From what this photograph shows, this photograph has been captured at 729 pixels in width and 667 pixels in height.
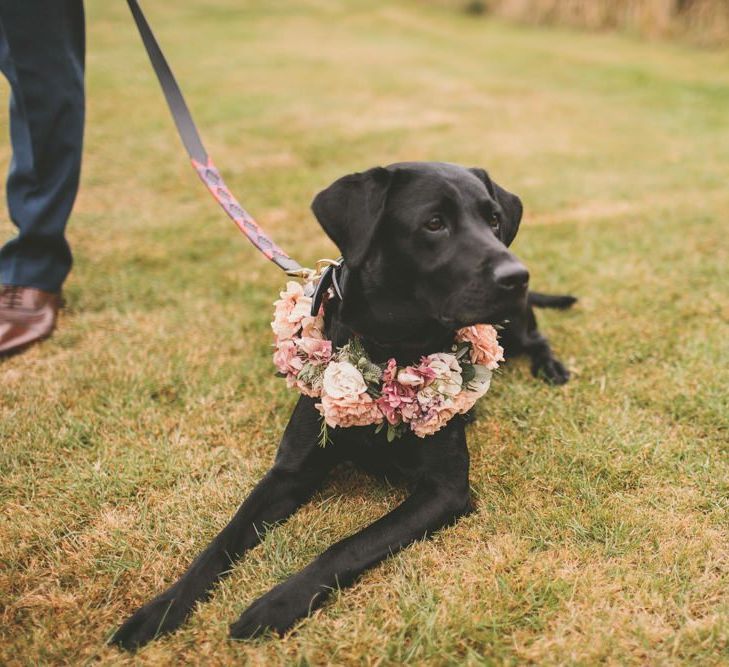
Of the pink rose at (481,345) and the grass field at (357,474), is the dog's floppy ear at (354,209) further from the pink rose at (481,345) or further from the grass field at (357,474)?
the grass field at (357,474)

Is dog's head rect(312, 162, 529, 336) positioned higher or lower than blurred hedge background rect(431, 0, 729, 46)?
lower

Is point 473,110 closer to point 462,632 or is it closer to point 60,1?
point 60,1

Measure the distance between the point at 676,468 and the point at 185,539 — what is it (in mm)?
1915

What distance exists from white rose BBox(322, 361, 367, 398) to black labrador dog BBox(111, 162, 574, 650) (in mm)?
170

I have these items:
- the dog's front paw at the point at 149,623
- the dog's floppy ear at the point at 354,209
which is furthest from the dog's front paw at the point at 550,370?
the dog's front paw at the point at 149,623

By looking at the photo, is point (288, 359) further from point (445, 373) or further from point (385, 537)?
point (385, 537)

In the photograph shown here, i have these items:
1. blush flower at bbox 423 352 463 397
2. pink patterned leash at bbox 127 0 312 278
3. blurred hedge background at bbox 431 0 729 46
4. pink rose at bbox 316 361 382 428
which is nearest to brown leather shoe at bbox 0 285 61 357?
pink patterned leash at bbox 127 0 312 278

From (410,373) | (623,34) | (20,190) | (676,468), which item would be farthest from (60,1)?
(623,34)

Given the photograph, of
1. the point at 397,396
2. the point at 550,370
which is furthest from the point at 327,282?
the point at 550,370

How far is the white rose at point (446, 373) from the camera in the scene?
2.46 m

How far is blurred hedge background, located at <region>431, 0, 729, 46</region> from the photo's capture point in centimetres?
1465

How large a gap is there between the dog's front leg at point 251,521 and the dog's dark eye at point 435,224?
772 mm

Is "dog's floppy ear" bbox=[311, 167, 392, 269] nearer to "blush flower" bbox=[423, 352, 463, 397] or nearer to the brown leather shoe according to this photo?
"blush flower" bbox=[423, 352, 463, 397]

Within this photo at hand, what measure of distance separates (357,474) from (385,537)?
54cm
